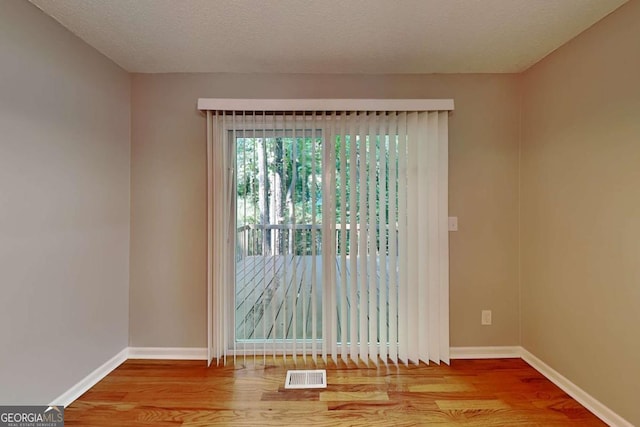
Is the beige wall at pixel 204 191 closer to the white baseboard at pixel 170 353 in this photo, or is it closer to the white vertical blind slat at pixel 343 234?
the white baseboard at pixel 170 353

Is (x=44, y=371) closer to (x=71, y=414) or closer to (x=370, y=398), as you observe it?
(x=71, y=414)

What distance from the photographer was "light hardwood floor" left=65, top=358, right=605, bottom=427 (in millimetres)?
1726

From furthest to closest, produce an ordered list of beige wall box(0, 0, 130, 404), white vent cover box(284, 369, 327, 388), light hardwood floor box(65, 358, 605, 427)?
white vent cover box(284, 369, 327, 388) < light hardwood floor box(65, 358, 605, 427) < beige wall box(0, 0, 130, 404)

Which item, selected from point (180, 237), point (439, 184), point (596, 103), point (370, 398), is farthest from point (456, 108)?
point (180, 237)

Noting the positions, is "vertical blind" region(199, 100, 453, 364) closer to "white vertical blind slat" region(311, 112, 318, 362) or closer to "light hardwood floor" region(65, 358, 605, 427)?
"white vertical blind slat" region(311, 112, 318, 362)

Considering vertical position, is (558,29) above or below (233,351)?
above

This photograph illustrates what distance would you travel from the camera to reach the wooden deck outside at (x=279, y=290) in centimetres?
232

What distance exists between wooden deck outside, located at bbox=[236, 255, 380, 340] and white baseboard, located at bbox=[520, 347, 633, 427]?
1.35 meters

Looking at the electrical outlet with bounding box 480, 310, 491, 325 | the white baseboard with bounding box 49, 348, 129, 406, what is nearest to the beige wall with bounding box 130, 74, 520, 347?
the electrical outlet with bounding box 480, 310, 491, 325

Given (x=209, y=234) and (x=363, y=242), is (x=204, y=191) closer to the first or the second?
(x=209, y=234)

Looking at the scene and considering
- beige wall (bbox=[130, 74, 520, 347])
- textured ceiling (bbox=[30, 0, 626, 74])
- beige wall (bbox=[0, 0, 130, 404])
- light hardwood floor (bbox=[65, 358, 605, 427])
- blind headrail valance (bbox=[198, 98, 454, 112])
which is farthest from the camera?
beige wall (bbox=[130, 74, 520, 347])

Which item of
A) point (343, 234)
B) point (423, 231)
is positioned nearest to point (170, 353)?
point (343, 234)

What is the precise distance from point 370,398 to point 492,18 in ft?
7.96

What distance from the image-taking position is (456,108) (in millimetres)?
2400
